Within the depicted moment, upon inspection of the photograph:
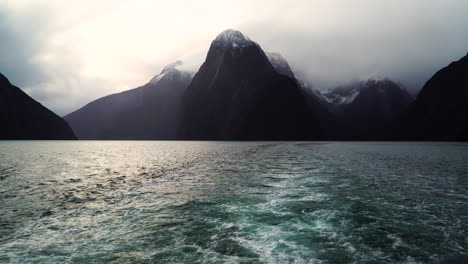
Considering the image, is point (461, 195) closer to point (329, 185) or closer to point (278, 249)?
point (329, 185)

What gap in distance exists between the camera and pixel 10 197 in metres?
21.2

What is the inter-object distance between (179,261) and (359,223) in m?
9.38

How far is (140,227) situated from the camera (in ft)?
47.0

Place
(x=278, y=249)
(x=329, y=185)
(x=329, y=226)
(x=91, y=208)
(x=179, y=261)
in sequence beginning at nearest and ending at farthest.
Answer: (x=179, y=261), (x=278, y=249), (x=329, y=226), (x=91, y=208), (x=329, y=185)

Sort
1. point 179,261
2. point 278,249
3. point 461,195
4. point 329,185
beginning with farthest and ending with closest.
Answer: point 329,185 → point 461,195 → point 278,249 → point 179,261

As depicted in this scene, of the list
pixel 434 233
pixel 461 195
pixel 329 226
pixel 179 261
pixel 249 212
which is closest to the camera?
pixel 179 261

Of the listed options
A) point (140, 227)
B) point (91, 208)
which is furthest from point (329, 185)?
point (91, 208)

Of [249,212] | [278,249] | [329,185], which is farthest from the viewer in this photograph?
[329,185]

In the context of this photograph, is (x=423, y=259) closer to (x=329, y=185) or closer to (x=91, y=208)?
(x=329, y=185)

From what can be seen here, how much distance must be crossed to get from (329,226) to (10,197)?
2223 centimetres

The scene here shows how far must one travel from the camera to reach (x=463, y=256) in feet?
34.7

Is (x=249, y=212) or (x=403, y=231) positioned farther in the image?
(x=249, y=212)

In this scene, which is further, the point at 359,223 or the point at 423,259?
the point at 359,223

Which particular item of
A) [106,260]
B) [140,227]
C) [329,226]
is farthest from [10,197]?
[329,226]
